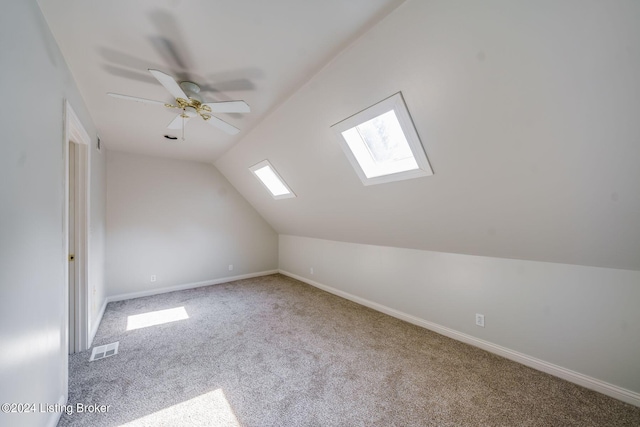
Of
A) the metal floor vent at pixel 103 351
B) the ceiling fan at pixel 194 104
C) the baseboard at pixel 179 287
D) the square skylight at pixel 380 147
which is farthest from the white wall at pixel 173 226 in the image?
the square skylight at pixel 380 147

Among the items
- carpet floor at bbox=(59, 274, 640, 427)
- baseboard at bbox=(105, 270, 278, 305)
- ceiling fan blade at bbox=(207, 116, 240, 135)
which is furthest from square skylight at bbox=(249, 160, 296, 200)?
baseboard at bbox=(105, 270, 278, 305)

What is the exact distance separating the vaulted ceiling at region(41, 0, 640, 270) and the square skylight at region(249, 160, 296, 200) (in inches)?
55.8

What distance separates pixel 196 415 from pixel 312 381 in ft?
2.77

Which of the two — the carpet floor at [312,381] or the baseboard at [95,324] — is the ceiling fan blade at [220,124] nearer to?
the carpet floor at [312,381]

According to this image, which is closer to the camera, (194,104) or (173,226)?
(194,104)

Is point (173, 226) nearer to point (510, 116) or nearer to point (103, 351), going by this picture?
point (103, 351)

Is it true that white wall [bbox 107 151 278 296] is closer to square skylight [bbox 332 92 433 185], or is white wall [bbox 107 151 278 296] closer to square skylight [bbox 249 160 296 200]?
square skylight [bbox 249 160 296 200]

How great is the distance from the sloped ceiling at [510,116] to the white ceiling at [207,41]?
0.62 feet

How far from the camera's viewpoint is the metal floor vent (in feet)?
7.72

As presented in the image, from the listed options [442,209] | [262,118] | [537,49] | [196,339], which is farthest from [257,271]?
[537,49]

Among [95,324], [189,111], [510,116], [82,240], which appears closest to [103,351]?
[95,324]

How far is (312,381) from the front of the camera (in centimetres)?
200

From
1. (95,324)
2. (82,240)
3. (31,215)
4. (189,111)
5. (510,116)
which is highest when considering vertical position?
(189,111)

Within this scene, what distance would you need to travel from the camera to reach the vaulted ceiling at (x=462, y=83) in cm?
117
